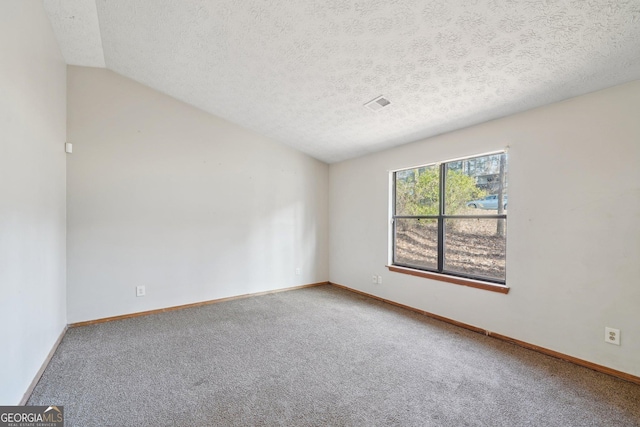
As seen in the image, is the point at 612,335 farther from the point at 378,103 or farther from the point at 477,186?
the point at 378,103

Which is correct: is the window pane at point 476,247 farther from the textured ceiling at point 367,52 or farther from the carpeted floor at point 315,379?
the textured ceiling at point 367,52

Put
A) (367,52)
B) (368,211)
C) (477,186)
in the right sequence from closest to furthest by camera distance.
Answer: (367,52) → (477,186) → (368,211)

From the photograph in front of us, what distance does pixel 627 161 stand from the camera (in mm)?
2027

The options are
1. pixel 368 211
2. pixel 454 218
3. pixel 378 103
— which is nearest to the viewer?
pixel 378 103

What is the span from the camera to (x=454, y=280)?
9.99 feet

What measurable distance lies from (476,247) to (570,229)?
834 mm

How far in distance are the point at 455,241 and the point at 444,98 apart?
1.61m

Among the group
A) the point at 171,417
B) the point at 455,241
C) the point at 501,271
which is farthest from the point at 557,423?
the point at 171,417

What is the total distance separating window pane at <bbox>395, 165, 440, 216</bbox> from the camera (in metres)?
3.41

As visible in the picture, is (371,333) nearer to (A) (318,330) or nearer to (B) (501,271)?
(A) (318,330)

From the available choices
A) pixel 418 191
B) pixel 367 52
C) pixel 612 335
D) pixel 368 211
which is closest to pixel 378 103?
pixel 367 52

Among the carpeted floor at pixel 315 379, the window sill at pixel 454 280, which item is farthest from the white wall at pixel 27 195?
the window sill at pixel 454 280

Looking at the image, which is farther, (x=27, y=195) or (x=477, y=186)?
(x=477, y=186)

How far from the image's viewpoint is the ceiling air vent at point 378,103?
8.95 feet
